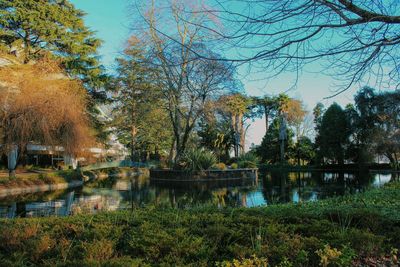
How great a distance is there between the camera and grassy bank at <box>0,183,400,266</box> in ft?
11.2

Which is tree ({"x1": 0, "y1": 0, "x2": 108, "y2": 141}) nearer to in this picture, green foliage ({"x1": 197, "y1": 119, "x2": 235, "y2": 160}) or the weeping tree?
the weeping tree

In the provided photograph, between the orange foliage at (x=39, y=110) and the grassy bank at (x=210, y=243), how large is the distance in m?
14.1

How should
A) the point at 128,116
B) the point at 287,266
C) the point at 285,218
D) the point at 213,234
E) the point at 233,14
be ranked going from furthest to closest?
the point at 128,116, the point at 285,218, the point at 213,234, the point at 233,14, the point at 287,266

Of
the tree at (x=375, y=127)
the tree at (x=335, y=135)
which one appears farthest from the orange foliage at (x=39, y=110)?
the tree at (x=335, y=135)

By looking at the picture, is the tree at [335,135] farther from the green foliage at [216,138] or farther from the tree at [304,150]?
the green foliage at [216,138]

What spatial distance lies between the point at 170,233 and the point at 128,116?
125ft

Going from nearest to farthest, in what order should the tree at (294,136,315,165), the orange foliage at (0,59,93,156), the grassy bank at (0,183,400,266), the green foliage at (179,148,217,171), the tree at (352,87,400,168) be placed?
the grassy bank at (0,183,400,266)
the orange foliage at (0,59,93,156)
the green foliage at (179,148,217,171)
the tree at (352,87,400,168)
the tree at (294,136,315,165)

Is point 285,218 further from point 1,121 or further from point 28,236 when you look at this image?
point 1,121

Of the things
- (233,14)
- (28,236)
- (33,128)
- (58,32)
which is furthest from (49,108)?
(233,14)

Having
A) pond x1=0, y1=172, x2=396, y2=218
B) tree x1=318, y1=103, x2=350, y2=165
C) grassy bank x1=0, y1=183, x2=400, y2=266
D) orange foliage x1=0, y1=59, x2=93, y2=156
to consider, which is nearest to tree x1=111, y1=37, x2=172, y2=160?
orange foliage x1=0, y1=59, x2=93, y2=156

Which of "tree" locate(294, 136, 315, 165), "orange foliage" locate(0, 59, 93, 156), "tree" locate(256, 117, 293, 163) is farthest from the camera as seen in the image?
"tree" locate(256, 117, 293, 163)

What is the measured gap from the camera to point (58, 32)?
26.5 m

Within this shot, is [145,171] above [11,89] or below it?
below

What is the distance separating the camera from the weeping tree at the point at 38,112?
17234 millimetres
